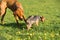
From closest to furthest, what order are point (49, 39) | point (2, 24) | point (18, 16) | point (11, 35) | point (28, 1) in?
point (49, 39) → point (11, 35) → point (18, 16) → point (2, 24) → point (28, 1)

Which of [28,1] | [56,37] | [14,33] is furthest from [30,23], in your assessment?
[28,1]

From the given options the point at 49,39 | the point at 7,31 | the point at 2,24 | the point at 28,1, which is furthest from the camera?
the point at 28,1

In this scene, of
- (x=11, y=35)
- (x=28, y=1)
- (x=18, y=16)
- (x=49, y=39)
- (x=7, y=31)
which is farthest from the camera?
(x=28, y=1)

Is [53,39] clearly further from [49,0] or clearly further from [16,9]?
[49,0]

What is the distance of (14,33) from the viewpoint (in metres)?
9.13

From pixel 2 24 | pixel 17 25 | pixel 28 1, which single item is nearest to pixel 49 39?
pixel 17 25

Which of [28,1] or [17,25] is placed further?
[28,1]

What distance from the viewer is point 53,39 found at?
7961 mm

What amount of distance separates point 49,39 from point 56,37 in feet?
1.06

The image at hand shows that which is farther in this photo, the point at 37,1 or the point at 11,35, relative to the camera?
the point at 37,1

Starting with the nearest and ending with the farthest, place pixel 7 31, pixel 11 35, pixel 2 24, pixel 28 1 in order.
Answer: pixel 11 35 → pixel 7 31 → pixel 2 24 → pixel 28 1

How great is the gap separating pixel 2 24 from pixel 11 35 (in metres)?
2.63

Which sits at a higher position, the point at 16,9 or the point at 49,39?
the point at 16,9

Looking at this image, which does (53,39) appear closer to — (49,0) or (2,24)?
(2,24)
